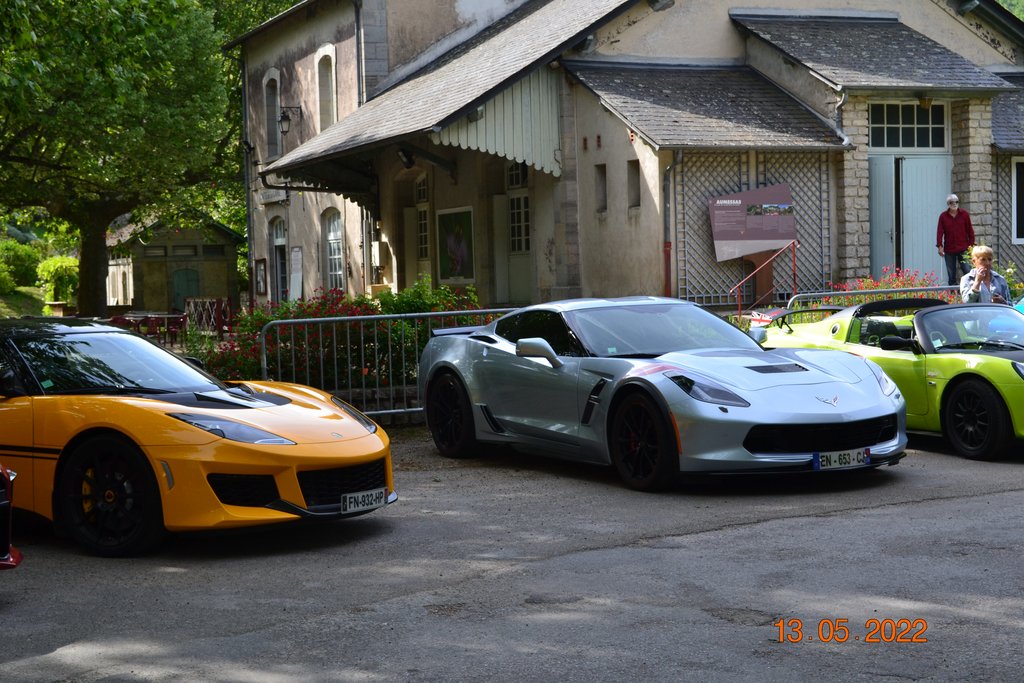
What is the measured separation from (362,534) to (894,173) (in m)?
17.3

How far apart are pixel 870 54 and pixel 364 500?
58.2ft

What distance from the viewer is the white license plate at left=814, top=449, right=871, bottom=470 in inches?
364

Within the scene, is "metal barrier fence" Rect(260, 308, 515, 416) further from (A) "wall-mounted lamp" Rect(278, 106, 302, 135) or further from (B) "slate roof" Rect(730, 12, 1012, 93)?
(A) "wall-mounted lamp" Rect(278, 106, 302, 135)

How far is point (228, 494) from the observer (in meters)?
7.60

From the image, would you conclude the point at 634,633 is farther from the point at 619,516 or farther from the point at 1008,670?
the point at 619,516

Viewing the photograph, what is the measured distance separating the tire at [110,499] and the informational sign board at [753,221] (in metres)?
15.2

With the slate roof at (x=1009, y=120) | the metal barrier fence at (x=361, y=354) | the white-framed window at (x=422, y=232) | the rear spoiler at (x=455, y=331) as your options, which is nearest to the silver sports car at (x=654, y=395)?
the rear spoiler at (x=455, y=331)

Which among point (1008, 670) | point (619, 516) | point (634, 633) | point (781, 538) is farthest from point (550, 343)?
point (1008, 670)

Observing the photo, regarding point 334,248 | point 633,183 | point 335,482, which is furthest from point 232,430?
point 334,248

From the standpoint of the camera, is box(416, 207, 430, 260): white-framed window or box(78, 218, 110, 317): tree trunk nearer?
box(416, 207, 430, 260): white-framed window

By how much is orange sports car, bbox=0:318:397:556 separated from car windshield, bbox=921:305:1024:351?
5.61 meters

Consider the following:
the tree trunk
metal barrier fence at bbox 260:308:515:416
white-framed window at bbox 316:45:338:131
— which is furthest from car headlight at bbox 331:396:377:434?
the tree trunk

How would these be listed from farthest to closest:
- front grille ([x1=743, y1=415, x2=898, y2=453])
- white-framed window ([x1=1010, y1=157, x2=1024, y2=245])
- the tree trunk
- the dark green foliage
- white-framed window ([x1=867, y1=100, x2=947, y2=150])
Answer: the dark green foliage < the tree trunk < white-framed window ([x1=1010, y1=157, x2=1024, y2=245]) < white-framed window ([x1=867, y1=100, x2=947, y2=150]) < front grille ([x1=743, y1=415, x2=898, y2=453])

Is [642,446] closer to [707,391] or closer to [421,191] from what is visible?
[707,391]
